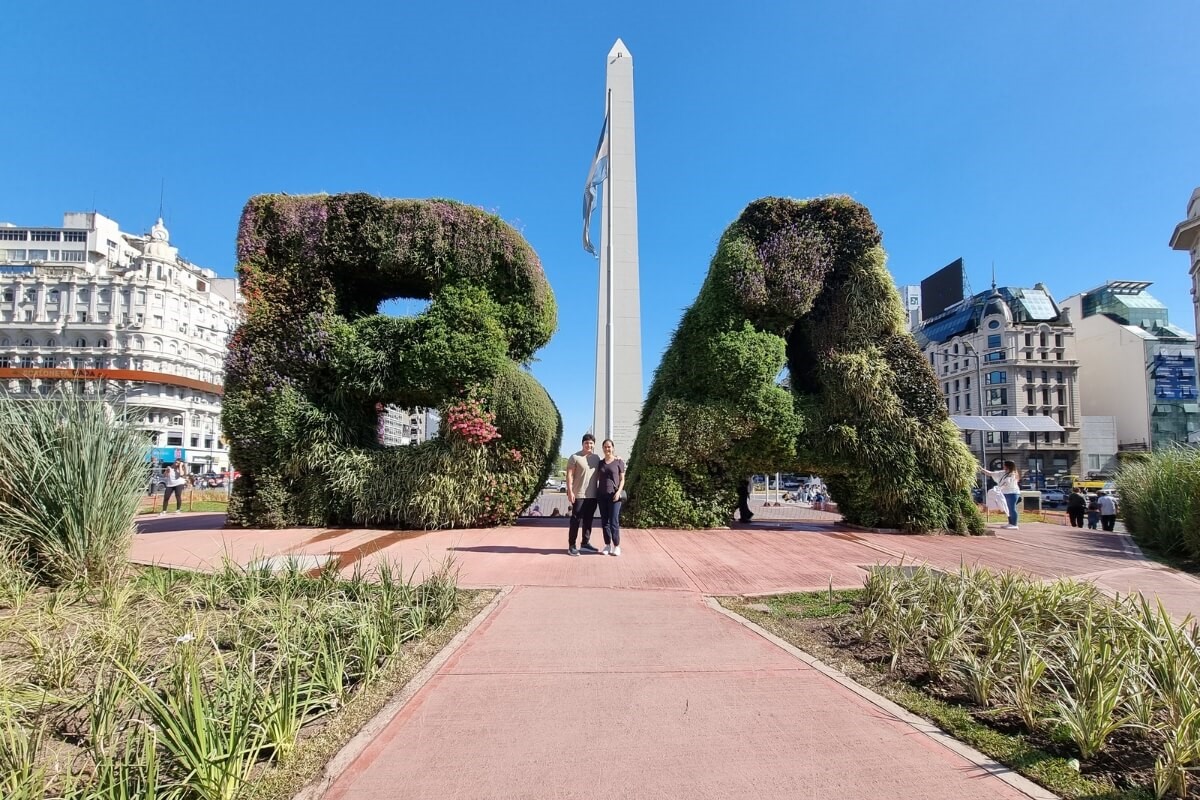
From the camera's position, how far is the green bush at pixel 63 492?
4594 mm

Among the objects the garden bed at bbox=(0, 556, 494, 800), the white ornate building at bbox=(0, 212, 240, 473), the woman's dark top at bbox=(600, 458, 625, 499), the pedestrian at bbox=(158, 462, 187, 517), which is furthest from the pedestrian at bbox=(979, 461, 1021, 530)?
the white ornate building at bbox=(0, 212, 240, 473)

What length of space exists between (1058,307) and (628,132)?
88322mm

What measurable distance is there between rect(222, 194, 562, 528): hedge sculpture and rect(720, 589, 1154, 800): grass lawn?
5.96 metres

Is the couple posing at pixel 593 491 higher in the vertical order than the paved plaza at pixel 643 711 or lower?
higher

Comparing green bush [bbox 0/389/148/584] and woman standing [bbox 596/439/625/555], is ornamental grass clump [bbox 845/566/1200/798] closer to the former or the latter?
woman standing [bbox 596/439/625/555]

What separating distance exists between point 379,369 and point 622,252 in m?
10.3

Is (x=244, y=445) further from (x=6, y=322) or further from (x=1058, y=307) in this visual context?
(x=1058, y=307)

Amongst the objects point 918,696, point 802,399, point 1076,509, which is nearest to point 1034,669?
point 918,696

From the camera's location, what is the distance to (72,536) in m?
4.64

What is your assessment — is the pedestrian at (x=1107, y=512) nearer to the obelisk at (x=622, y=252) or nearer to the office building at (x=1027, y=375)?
the obelisk at (x=622, y=252)

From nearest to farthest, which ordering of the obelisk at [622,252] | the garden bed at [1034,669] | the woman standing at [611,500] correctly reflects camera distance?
the garden bed at [1034,669]
the woman standing at [611,500]
the obelisk at [622,252]

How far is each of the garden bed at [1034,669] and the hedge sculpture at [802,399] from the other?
5484 millimetres

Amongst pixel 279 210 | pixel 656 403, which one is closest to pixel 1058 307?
pixel 656 403

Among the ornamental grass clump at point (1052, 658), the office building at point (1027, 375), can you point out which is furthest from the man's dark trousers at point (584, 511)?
the office building at point (1027, 375)
